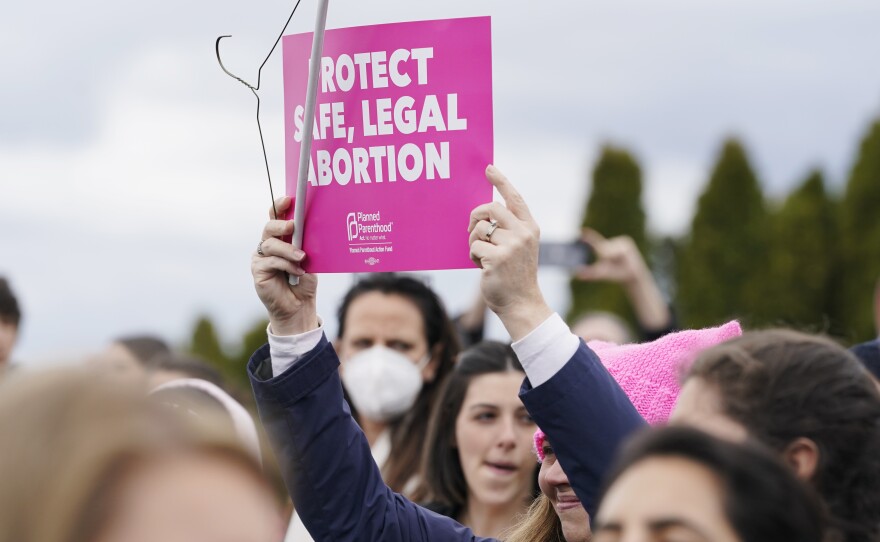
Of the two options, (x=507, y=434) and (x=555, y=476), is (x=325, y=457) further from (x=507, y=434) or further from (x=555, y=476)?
(x=507, y=434)

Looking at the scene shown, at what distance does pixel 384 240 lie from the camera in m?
3.10

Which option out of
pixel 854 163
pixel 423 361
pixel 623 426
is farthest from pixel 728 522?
pixel 854 163

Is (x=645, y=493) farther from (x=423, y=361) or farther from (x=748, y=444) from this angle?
(x=423, y=361)

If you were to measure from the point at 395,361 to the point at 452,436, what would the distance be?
0.63 meters

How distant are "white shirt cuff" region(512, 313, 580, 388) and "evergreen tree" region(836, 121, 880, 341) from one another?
936 inches

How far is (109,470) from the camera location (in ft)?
4.72

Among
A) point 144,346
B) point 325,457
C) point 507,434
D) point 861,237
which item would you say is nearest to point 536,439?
point 325,457

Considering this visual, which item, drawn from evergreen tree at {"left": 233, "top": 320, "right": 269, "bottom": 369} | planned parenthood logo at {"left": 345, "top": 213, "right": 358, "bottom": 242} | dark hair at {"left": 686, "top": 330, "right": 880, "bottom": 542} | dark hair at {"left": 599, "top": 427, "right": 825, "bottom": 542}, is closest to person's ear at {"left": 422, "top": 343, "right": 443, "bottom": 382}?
planned parenthood logo at {"left": 345, "top": 213, "right": 358, "bottom": 242}

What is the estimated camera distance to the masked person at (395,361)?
5500 mm

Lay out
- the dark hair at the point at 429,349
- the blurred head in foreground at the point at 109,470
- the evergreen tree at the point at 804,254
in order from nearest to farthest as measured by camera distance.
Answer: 1. the blurred head in foreground at the point at 109,470
2. the dark hair at the point at 429,349
3. the evergreen tree at the point at 804,254

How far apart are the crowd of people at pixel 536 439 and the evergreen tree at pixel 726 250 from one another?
2534cm

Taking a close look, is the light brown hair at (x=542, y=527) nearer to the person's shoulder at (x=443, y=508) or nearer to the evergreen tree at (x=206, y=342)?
the person's shoulder at (x=443, y=508)

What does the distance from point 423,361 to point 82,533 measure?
4438mm

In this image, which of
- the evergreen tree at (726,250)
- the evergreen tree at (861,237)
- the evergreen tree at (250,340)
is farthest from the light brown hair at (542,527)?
the evergreen tree at (250,340)
